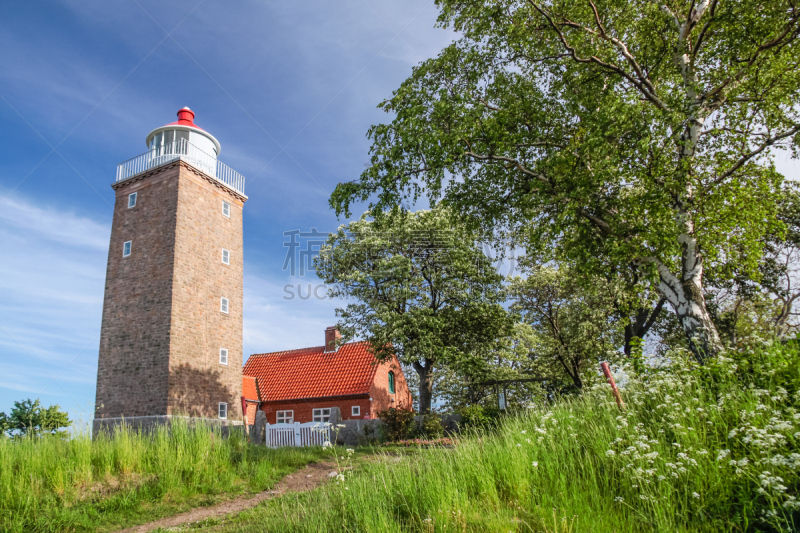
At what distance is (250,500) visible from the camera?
28.3 feet

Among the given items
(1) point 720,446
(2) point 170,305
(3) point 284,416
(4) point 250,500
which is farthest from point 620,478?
(3) point 284,416

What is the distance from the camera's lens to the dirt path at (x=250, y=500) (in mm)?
7384

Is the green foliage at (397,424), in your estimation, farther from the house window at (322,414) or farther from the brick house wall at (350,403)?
the house window at (322,414)

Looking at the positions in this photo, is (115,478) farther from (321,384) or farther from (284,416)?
(284,416)

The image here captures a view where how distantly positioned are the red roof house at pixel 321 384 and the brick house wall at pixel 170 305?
24.5 ft

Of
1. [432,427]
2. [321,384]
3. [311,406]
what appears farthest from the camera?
[321,384]

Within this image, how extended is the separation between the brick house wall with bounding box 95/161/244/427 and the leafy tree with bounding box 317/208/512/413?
670 cm

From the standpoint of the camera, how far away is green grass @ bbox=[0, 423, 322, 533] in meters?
7.19

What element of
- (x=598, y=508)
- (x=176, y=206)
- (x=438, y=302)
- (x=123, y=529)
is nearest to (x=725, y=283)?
(x=438, y=302)

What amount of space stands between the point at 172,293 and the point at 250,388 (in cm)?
1387

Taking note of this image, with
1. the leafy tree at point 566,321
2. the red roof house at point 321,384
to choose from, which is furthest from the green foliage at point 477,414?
the red roof house at point 321,384

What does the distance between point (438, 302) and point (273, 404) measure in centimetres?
1600

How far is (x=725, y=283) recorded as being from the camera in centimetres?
2031

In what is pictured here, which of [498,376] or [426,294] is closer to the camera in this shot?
[426,294]
